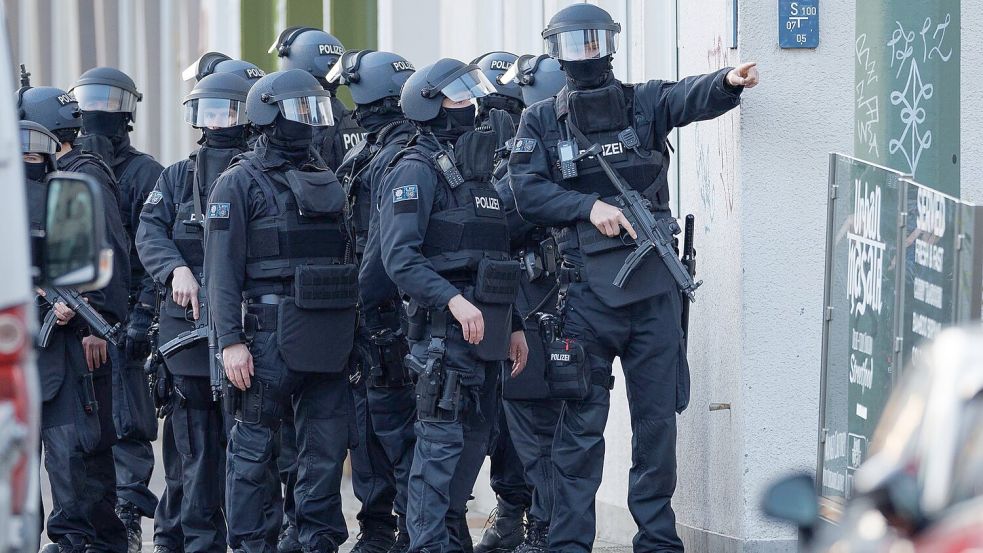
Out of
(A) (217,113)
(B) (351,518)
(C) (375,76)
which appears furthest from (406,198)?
(B) (351,518)

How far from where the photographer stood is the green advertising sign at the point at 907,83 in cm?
702

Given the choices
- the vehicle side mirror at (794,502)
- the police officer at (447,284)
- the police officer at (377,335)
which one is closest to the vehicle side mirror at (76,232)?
the vehicle side mirror at (794,502)

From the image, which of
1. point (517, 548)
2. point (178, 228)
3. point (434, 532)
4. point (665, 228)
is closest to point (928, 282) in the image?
point (665, 228)

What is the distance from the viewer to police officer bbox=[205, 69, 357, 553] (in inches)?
280

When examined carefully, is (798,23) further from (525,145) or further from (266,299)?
(266,299)

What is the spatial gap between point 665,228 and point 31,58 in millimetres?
10922

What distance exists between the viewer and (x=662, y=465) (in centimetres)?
704

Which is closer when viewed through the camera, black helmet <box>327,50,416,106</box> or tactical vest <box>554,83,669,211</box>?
tactical vest <box>554,83,669,211</box>

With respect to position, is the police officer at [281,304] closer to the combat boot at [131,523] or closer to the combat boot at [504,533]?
the combat boot at [504,533]

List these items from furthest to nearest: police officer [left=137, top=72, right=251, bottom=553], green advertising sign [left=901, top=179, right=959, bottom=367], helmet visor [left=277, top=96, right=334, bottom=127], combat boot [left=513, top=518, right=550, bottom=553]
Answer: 1. combat boot [left=513, top=518, right=550, bottom=553]
2. police officer [left=137, top=72, right=251, bottom=553]
3. helmet visor [left=277, top=96, right=334, bottom=127]
4. green advertising sign [left=901, top=179, right=959, bottom=367]

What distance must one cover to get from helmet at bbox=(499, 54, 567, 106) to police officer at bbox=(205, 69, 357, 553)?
1.38 metres

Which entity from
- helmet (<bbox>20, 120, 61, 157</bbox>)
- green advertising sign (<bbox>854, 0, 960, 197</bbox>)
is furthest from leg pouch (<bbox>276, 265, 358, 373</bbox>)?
green advertising sign (<bbox>854, 0, 960, 197</bbox>)

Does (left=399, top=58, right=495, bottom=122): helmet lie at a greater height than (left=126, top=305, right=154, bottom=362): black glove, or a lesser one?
greater

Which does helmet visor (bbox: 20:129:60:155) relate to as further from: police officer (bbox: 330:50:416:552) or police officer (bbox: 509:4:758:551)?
police officer (bbox: 509:4:758:551)
